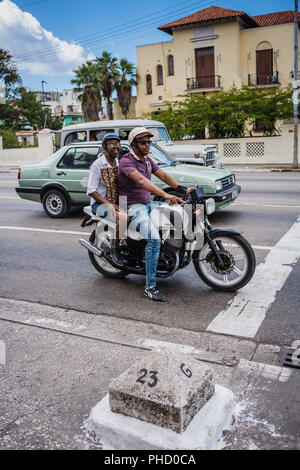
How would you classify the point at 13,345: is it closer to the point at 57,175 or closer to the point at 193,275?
the point at 193,275

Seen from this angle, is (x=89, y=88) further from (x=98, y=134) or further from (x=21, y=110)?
(x=98, y=134)

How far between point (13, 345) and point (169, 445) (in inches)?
85.6

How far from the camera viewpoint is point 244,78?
40.2m

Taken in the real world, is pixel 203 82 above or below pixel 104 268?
above

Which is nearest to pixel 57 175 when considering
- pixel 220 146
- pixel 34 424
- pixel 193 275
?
pixel 193 275

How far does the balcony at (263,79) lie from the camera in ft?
127

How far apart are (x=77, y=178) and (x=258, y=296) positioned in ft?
20.2

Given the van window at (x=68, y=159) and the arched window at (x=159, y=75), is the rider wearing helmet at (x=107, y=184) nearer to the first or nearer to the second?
the van window at (x=68, y=159)

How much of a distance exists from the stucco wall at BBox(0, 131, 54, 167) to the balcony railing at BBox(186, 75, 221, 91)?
13.0 m

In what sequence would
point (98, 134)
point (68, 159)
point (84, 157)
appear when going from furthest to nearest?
point (98, 134), point (68, 159), point (84, 157)

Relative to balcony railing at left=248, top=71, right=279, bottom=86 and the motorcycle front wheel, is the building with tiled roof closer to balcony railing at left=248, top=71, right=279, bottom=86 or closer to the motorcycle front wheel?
balcony railing at left=248, top=71, right=279, bottom=86

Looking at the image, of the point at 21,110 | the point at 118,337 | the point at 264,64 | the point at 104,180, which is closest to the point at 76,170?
the point at 104,180

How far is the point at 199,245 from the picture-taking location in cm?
566

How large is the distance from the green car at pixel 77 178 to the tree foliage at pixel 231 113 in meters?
17.5
